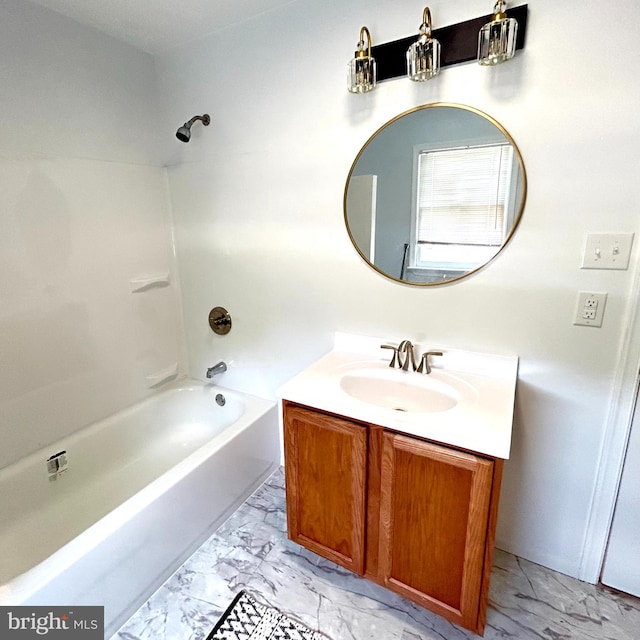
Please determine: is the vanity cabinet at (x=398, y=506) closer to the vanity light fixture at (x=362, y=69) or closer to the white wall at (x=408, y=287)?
the white wall at (x=408, y=287)

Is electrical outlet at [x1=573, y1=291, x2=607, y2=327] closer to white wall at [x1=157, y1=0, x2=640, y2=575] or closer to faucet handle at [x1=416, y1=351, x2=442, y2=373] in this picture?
white wall at [x1=157, y1=0, x2=640, y2=575]

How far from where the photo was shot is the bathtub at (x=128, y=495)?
48.1 inches

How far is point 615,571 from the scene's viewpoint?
4.61ft

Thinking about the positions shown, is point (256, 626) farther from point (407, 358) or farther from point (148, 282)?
point (148, 282)

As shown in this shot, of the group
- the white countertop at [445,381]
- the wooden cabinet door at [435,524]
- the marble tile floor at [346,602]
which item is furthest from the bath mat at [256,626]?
the white countertop at [445,381]

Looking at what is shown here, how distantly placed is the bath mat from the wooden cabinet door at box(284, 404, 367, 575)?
24 cm

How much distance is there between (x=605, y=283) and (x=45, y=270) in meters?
2.21

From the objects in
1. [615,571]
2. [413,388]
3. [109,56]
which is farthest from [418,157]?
[615,571]

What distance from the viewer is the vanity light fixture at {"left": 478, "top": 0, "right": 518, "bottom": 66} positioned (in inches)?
44.4

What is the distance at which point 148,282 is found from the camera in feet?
6.79

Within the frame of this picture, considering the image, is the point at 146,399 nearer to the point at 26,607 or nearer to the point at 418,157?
the point at 26,607

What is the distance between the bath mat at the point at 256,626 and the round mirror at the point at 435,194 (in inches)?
53.6

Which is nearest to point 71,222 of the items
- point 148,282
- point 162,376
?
point 148,282

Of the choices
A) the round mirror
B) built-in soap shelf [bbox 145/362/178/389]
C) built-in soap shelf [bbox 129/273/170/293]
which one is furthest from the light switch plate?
built-in soap shelf [bbox 145/362/178/389]
